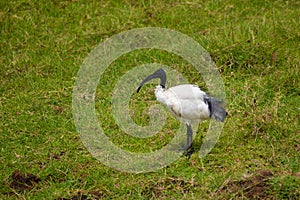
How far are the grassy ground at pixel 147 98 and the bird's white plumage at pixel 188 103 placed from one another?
18.2 inches

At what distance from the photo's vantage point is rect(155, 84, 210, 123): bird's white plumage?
6531mm

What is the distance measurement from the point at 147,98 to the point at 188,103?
1.46 metres

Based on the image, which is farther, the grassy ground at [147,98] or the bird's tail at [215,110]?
the bird's tail at [215,110]

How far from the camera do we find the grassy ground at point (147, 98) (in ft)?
A: 20.5

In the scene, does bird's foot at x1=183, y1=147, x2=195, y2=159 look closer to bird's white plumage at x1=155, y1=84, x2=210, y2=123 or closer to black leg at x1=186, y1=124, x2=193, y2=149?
black leg at x1=186, y1=124, x2=193, y2=149

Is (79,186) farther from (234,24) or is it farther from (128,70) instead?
(234,24)

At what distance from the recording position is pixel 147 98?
791 cm

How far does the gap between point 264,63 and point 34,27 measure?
4.06 meters

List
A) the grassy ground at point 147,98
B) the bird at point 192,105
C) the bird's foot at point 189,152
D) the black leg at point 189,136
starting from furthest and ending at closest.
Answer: the black leg at point 189,136 < the bird's foot at point 189,152 < the bird at point 192,105 < the grassy ground at point 147,98

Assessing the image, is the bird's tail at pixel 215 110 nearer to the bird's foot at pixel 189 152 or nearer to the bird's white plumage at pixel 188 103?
the bird's white plumage at pixel 188 103

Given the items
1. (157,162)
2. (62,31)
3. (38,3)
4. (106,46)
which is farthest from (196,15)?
(157,162)

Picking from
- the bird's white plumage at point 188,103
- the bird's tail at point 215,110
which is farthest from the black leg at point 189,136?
the bird's tail at point 215,110

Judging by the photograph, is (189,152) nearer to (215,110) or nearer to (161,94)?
(215,110)

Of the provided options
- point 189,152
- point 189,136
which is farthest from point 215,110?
point 189,152
